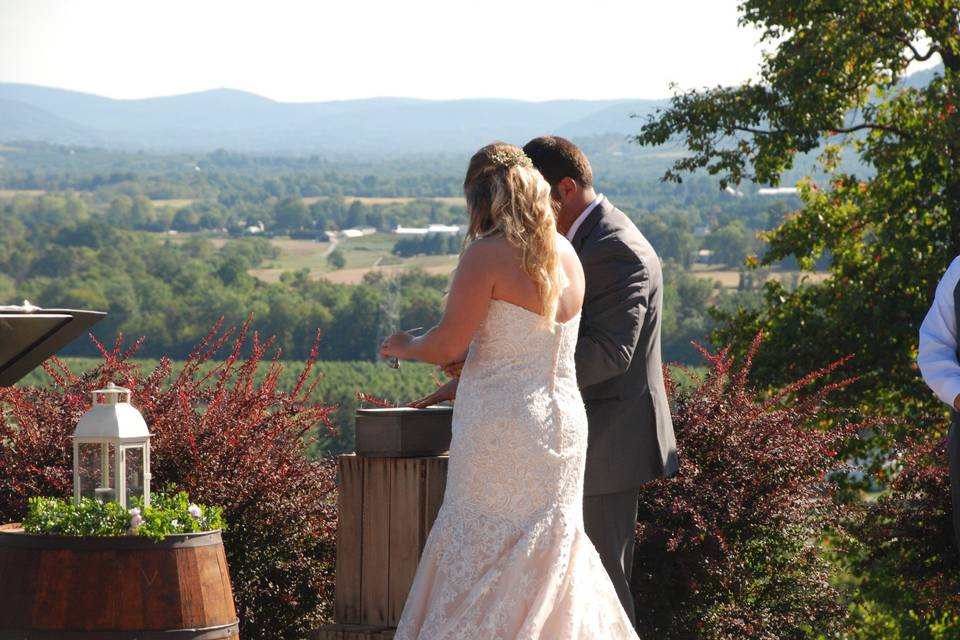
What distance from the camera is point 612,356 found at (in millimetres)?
3904

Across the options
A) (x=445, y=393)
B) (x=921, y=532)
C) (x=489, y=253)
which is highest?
(x=489, y=253)

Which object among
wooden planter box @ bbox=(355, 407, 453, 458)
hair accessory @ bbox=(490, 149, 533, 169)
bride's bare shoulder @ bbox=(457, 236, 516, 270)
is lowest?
wooden planter box @ bbox=(355, 407, 453, 458)

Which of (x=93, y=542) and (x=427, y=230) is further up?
(x=93, y=542)

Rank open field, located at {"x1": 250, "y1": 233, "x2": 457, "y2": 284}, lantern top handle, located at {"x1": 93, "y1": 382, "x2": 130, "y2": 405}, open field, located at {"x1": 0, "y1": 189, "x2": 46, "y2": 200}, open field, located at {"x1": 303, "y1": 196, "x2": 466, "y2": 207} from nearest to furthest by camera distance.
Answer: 1. lantern top handle, located at {"x1": 93, "y1": 382, "x2": 130, "y2": 405}
2. open field, located at {"x1": 250, "y1": 233, "x2": 457, "y2": 284}
3. open field, located at {"x1": 303, "y1": 196, "x2": 466, "y2": 207}
4. open field, located at {"x1": 0, "y1": 189, "x2": 46, "y2": 200}

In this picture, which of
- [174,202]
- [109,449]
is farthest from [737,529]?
[174,202]

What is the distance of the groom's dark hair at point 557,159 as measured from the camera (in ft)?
13.1

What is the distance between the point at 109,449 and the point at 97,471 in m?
0.08

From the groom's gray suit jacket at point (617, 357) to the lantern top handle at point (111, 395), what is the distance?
1544 millimetres

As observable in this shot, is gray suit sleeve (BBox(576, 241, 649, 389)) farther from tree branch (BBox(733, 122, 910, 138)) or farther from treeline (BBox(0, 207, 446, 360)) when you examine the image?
treeline (BBox(0, 207, 446, 360))

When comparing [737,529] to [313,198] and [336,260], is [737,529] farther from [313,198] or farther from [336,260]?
[313,198]

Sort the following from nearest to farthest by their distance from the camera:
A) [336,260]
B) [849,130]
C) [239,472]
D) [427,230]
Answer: [239,472] → [849,130] → [336,260] → [427,230]

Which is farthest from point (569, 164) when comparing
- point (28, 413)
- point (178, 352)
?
point (178, 352)

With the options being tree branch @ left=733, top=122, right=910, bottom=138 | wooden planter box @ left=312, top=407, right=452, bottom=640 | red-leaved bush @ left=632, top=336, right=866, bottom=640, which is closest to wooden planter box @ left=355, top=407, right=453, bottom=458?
wooden planter box @ left=312, top=407, right=452, bottom=640

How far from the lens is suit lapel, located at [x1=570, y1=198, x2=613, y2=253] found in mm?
4035
